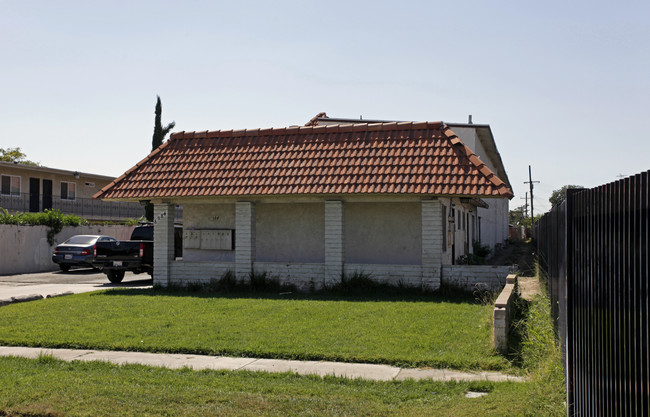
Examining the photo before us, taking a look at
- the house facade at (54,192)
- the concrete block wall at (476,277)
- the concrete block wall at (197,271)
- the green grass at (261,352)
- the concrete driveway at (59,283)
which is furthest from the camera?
the house facade at (54,192)

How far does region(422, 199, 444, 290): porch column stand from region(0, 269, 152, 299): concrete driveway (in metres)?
9.48

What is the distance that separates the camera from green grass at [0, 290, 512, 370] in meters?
9.65

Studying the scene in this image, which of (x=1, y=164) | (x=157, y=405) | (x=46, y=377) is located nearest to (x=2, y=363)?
(x=46, y=377)

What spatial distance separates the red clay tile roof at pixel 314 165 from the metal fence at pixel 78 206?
21972mm

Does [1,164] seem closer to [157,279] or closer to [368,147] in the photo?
[157,279]

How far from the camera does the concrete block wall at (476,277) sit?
1597cm

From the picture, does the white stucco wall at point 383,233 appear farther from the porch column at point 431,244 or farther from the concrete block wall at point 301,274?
the concrete block wall at point 301,274

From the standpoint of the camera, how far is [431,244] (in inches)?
647

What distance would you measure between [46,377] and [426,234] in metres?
10.3

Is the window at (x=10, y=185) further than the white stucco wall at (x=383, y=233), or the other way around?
the window at (x=10, y=185)

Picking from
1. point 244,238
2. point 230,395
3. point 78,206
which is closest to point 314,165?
point 244,238

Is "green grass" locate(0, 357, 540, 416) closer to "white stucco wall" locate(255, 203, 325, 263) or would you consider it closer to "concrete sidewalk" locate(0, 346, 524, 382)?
"concrete sidewalk" locate(0, 346, 524, 382)

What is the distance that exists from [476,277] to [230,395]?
1000cm

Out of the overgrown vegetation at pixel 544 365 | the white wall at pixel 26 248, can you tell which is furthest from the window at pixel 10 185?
the overgrown vegetation at pixel 544 365
